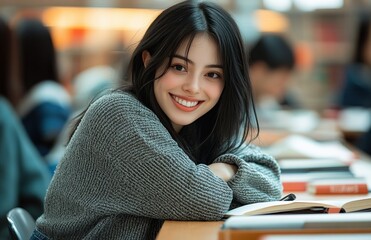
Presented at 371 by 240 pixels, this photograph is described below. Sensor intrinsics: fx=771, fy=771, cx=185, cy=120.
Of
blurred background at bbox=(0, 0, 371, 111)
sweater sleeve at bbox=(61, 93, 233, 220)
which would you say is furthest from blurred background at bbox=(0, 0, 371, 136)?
sweater sleeve at bbox=(61, 93, 233, 220)

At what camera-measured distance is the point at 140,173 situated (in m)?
1.62

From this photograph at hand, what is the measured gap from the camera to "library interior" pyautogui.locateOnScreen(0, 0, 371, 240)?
162cm

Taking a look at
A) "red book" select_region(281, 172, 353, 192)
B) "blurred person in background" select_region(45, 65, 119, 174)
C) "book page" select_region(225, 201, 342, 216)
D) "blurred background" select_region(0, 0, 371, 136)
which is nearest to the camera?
"book page" select_region(225, 201, 342, 216)

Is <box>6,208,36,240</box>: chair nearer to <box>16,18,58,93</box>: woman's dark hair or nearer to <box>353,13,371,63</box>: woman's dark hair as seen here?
<box>16,18,58,93</box>: woman's dark hair

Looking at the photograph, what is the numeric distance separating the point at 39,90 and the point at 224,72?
2235 millimetres

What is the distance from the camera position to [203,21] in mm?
1775

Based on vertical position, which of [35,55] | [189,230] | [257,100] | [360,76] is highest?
[189,230]

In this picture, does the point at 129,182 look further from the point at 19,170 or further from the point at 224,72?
the point at 19,170

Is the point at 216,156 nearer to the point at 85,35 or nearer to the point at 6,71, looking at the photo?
the point at 6,71

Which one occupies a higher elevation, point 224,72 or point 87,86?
point 224,72

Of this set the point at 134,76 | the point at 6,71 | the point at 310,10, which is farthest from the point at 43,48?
the point at 310,10

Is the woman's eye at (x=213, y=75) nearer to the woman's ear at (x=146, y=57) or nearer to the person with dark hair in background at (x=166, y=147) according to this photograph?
the person with dark hair in background at (x=166, y=147)

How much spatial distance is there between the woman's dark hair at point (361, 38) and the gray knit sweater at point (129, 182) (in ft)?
14.3

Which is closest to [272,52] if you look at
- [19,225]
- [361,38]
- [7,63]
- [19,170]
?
[361,38]
